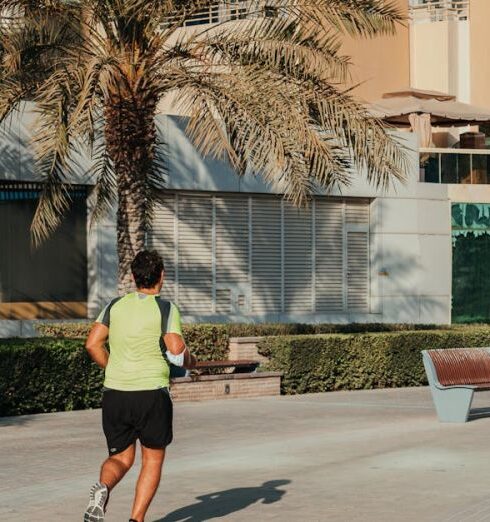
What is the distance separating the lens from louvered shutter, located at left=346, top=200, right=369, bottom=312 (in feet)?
99.0

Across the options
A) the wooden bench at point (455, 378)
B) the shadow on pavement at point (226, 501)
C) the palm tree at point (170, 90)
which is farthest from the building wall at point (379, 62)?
the shadow on pavement at point (226, 501)

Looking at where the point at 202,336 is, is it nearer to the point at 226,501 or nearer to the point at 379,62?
the point at 226,501

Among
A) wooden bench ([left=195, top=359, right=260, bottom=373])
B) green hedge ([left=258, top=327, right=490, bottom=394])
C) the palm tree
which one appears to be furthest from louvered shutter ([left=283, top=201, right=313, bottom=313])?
the palm tree

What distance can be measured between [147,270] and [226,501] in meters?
2.52

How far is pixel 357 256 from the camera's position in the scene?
30.3 metres

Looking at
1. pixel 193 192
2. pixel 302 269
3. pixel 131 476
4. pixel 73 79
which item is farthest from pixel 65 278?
pixel 131 476

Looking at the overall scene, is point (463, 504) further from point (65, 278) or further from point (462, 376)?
point (65, 278)

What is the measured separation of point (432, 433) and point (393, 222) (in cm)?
1551

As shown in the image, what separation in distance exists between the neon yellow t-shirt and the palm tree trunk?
10.6m

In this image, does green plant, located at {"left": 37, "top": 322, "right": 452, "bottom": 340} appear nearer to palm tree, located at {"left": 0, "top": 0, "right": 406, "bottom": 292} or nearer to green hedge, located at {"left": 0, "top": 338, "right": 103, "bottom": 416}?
palm tree, located at {"left": 0, "top": 0, "right": 406, "bottom": 292}

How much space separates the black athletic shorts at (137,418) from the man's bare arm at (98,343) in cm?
22

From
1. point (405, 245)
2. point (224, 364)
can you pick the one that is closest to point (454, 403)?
point (224, 364)

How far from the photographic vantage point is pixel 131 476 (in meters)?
11.8

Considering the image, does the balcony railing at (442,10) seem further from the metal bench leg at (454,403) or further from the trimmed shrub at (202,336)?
the metal bench leg at (454,403)
